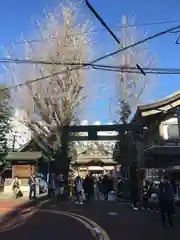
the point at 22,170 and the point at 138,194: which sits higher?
the point at 22,170

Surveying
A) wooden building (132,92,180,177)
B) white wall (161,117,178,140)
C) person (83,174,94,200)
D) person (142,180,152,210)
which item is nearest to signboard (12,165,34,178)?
person (83,174,94,200)

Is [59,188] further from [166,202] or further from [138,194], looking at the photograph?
[166,202]

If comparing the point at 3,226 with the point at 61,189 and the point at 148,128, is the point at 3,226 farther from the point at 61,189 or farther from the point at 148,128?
the point at 148,128

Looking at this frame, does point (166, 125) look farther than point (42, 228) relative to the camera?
Yes

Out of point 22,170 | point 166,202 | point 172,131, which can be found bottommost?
point 166,202

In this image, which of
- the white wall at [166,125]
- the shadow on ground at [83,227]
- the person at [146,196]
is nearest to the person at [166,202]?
the shadow on ground at [83,227]

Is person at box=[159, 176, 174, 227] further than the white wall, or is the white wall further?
the white wall

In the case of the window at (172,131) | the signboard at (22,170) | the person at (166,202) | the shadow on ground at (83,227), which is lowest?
the shadow on ground at (83,227)

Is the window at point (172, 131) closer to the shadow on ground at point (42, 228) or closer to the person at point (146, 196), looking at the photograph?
the person at point (146, 196)

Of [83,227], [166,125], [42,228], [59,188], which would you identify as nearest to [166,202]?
[83,227]

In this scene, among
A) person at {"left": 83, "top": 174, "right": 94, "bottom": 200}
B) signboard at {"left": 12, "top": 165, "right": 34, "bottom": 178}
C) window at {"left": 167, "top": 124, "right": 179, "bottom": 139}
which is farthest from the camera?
signboard at {"left": 12, "top": 165, "right": 34, "bottom": 178}

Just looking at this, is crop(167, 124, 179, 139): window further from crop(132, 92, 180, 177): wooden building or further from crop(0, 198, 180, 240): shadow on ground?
crop(0, 198, 180, 240): shadow on ground

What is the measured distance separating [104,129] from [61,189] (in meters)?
4.56

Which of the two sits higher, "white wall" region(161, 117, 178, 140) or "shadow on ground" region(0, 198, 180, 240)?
"white wall" region(161, 117, 178, 140)
